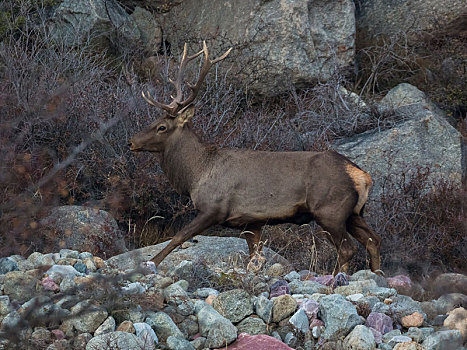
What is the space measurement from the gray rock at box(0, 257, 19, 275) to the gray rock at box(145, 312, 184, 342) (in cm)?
146

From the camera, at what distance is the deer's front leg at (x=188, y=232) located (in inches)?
310

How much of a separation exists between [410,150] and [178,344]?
263 inches

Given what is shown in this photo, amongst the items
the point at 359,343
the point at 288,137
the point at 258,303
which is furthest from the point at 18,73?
the point at 359,343

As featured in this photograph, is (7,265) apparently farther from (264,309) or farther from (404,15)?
(404,15)

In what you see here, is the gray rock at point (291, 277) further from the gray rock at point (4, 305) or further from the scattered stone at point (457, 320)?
the gray rock at point (4, 305)

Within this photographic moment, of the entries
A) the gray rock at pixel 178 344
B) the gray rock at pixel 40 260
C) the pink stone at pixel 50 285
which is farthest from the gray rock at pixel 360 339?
the gray rock at pixel 40 260

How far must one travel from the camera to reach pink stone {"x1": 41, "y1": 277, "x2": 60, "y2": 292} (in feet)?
18.2

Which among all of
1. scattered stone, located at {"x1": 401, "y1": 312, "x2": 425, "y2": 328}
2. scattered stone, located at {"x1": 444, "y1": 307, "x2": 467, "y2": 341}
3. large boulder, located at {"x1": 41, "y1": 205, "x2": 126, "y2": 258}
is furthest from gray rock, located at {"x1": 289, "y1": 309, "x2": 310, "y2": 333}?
large boulder, located at {"x1": 41, "y1": 205, "x2": 126, "y2": 258}

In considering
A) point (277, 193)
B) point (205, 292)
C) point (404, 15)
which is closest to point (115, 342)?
point (205, 292)

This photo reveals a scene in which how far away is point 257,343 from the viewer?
17.4ft

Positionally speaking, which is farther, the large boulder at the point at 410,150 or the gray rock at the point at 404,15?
the gray rock at the point at 404,15

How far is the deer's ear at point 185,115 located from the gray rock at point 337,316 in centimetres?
358

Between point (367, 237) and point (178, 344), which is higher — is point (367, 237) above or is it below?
below

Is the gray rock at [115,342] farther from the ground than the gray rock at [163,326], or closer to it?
farther from the ground
